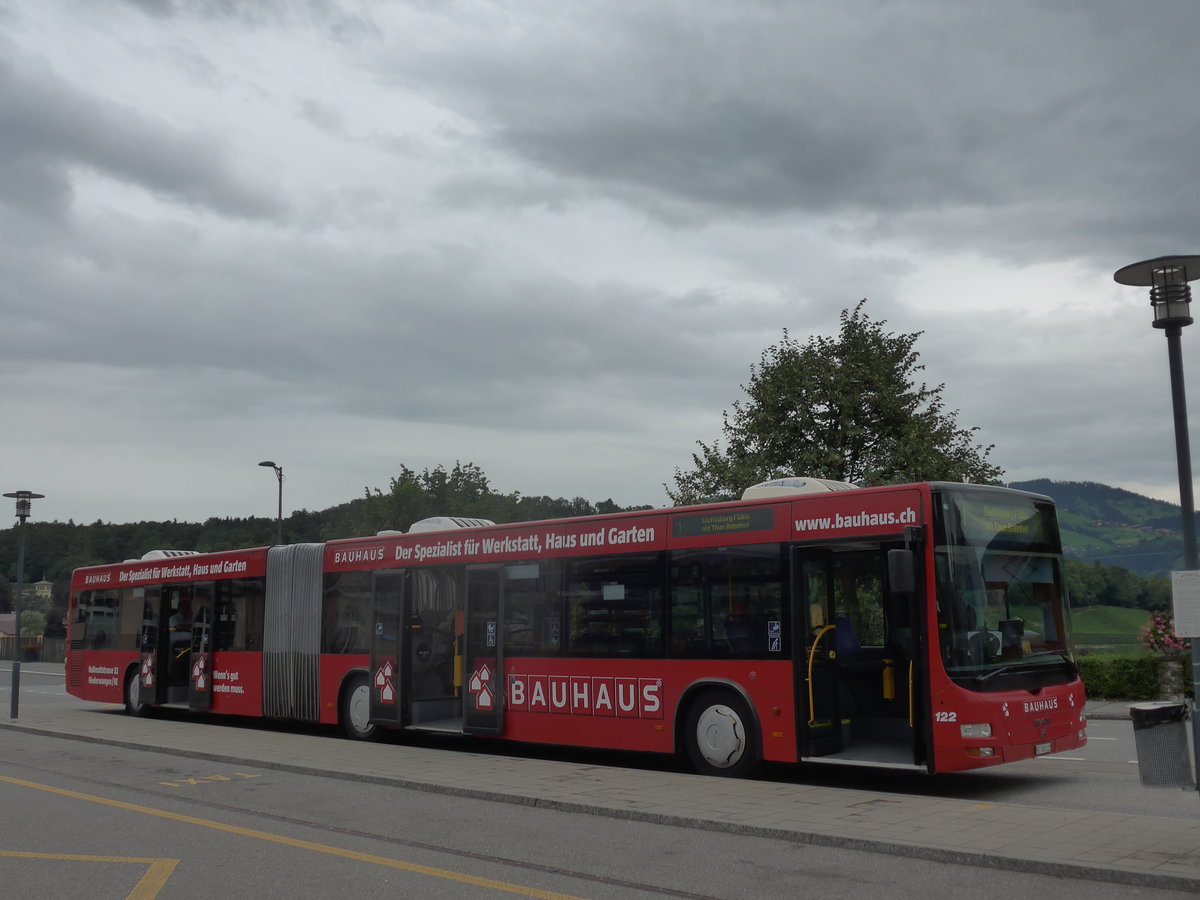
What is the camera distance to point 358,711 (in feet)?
56.1

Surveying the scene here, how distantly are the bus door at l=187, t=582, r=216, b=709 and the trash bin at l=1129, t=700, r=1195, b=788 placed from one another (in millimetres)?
16508

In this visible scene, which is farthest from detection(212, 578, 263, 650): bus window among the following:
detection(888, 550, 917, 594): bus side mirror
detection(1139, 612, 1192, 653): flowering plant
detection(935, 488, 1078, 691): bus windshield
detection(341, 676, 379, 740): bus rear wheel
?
detection(1139, 612, 1192, 653): flowering plant

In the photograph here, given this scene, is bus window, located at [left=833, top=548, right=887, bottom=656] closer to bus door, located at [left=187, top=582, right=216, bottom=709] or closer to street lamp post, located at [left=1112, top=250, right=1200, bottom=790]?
street lamp post, located at [left=1112, top=250, right=1200, bottom=790]

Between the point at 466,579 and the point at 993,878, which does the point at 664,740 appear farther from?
the point at 993,878

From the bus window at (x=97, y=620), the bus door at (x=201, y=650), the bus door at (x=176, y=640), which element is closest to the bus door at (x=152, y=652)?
the bus door at (x=176, y=640)

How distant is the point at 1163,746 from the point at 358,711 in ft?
40.0

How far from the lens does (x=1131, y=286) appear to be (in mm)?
8539

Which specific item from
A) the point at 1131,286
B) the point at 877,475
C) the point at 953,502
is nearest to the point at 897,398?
the point at 877,475

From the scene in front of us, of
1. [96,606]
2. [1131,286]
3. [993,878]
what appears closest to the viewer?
[993,878]

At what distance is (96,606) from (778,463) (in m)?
16.4

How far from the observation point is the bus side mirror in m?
10.1

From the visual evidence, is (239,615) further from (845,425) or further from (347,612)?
(845,425)

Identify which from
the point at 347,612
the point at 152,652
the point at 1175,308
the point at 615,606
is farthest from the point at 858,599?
the point at 152,652

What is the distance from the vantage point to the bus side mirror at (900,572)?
10.1 metres
